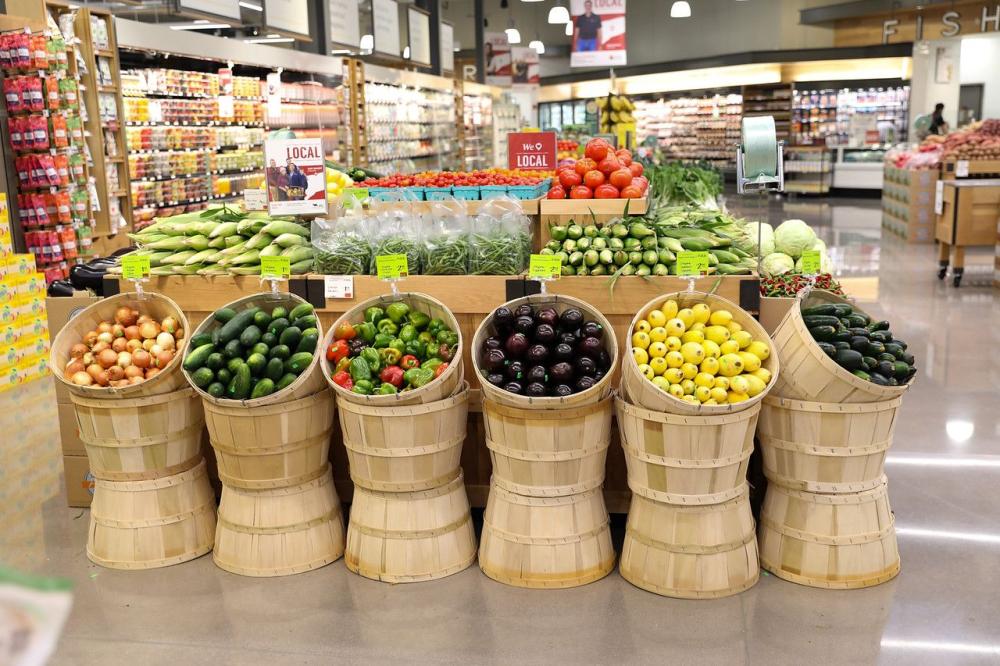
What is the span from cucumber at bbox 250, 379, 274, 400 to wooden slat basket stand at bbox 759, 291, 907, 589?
1710mm

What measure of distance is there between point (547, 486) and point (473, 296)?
89 centimetres

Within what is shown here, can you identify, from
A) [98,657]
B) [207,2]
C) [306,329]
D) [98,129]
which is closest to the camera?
[98,657]

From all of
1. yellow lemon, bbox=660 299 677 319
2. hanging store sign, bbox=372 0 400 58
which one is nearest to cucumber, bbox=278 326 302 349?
yellow lemon, bbox=660 299 677 319

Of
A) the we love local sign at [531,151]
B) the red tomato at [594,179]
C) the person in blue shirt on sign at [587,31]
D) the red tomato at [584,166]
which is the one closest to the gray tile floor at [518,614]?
the red tomato at [594,179]

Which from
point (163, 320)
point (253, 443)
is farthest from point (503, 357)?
point (163, 320)

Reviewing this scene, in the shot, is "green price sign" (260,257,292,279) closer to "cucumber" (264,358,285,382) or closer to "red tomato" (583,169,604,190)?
"cucumber" (264,358,285,382)

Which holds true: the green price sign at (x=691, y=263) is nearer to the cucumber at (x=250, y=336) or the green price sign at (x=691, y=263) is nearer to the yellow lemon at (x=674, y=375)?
the yellow lemon at (x=674, y=375)

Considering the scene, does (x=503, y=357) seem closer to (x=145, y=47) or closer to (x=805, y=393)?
(x=805, y=393)

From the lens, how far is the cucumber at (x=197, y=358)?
3.25 metres

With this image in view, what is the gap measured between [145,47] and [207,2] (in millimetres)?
1498

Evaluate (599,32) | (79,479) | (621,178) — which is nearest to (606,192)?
(621,178)

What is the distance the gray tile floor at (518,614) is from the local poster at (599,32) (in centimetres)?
977

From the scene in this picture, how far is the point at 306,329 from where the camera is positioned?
11.3ft

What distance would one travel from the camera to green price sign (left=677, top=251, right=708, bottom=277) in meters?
3.42
